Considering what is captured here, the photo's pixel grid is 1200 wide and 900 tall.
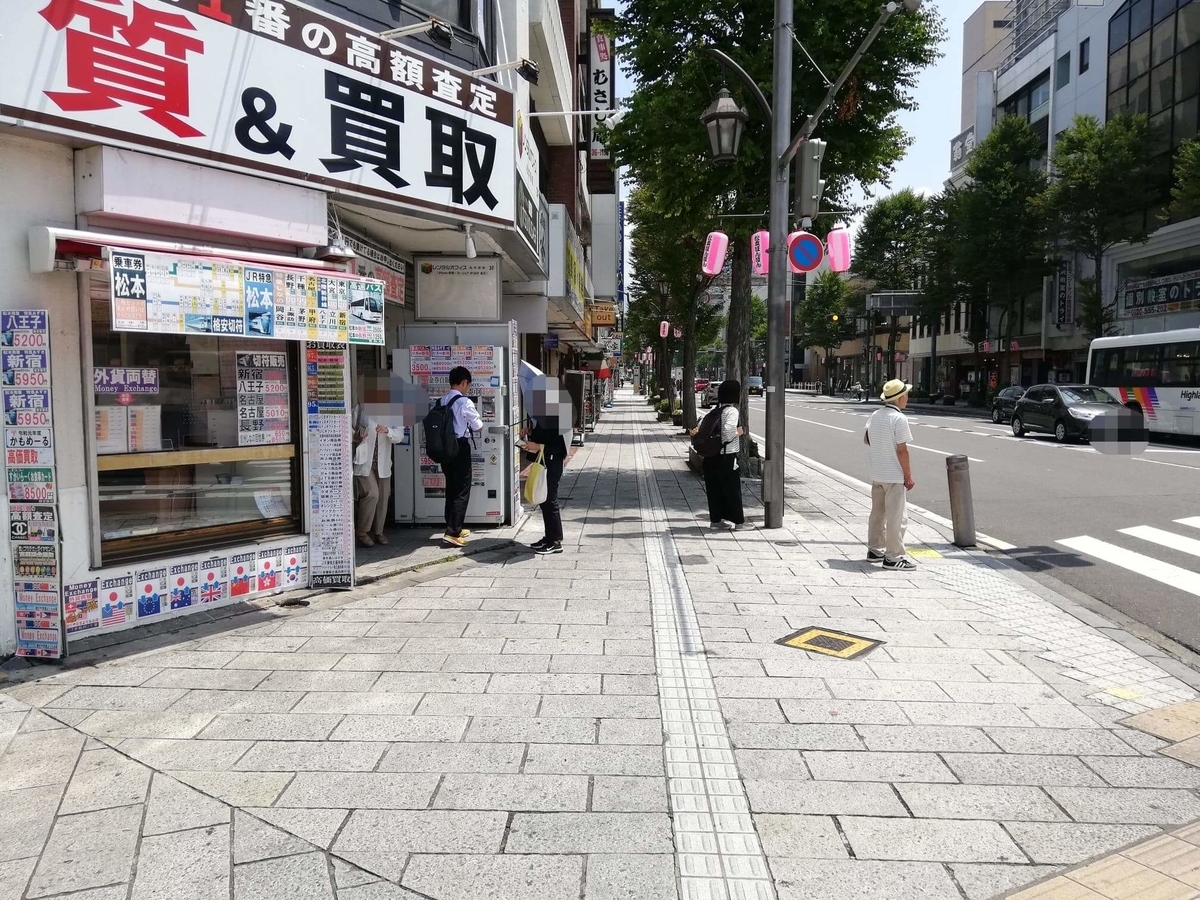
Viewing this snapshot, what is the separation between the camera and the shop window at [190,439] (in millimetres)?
5656

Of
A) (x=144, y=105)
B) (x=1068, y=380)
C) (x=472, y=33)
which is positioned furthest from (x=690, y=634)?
(x=1068, y=380)

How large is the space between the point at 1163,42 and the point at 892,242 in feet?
82.6

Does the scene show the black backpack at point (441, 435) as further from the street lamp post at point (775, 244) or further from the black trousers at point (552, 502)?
the street lamp post at point (775, 244)

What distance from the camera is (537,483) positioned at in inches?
324

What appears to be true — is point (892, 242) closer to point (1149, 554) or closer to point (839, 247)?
point (839, 247)

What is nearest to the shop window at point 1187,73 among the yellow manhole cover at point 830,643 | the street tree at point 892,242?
the street tree at point 892,242

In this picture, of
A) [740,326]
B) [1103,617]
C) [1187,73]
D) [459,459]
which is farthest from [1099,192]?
[459,459]

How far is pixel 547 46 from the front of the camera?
13.0 meters

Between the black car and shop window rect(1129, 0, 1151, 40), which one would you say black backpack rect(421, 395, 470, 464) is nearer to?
the black car

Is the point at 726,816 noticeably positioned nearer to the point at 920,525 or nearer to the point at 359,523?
the point at 359,523

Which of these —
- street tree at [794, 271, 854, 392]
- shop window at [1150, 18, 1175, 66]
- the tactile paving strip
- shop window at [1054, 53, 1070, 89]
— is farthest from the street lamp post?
street tree at [794, 271, 854, 392]

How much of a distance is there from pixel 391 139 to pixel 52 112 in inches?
108

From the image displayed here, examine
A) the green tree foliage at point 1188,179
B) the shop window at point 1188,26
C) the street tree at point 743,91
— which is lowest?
the street tree at point 743,91

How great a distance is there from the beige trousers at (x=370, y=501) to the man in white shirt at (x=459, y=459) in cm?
69
